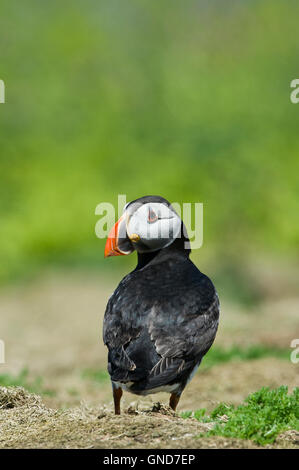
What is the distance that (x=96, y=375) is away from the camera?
10547 mm

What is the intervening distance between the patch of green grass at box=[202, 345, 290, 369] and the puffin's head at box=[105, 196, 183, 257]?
4.28 metres

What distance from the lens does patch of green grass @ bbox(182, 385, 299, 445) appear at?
5.05 m

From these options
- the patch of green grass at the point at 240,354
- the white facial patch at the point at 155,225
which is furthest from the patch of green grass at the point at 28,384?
the white facial patch at the point at 155,225

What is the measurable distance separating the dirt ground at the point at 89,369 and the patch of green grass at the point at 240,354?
0.24 metres

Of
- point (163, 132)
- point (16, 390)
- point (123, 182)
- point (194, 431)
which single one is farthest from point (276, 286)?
point (194, 431)

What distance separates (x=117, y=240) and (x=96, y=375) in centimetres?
492

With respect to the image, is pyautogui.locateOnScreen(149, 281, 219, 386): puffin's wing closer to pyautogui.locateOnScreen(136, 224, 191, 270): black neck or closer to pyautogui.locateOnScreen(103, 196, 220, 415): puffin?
pyautogui.locateOnScreen(103, 196, 220, 415): puffin

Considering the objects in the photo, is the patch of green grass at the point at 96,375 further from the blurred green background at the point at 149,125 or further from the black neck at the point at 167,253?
the blurred green background at the point at 149,125

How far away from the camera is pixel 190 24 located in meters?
28.2

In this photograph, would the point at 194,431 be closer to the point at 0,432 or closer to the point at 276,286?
the point at 0,432

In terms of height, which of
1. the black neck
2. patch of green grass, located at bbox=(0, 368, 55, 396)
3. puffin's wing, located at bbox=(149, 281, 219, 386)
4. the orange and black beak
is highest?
the orange and black beak

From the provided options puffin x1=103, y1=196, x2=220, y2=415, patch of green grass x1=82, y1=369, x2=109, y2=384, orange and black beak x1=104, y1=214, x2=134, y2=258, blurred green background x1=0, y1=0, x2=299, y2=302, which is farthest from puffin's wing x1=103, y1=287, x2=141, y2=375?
blurred green background x1=0, y1=0, x2=299, y2=302

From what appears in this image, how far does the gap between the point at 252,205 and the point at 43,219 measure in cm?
569

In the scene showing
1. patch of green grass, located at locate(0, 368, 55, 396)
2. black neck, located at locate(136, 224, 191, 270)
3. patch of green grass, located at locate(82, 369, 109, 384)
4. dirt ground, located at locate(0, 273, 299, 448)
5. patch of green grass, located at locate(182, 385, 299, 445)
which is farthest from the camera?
patch of green grass, located at locate(82, 369, 109, 384)
